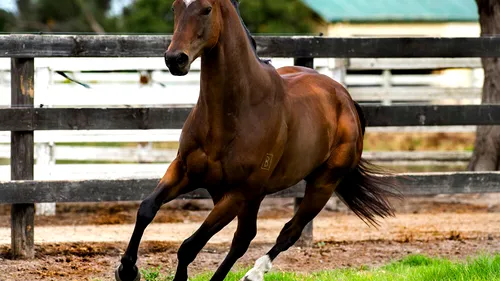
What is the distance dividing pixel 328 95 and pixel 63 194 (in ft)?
7.23

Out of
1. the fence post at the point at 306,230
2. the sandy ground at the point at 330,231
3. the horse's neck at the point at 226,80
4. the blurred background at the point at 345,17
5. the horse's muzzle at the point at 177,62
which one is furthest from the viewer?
the blurred background at the point at 345,17

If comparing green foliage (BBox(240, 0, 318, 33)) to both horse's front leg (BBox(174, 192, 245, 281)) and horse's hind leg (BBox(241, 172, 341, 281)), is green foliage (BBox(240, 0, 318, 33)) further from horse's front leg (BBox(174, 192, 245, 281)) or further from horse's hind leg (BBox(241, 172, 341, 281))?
horse's front leg (BBox(174, 192, 245, 281))

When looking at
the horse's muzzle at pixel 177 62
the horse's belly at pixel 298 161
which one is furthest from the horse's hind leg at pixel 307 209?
the horse's muzzle at pixel 177 62

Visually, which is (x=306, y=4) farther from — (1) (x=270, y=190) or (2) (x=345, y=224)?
(1) (x=270, y=190)

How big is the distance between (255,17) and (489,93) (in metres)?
22.3

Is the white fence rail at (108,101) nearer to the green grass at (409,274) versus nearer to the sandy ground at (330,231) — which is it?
the sandy ground at (330,231)

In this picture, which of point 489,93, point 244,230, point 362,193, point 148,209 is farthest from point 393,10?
point 148,209

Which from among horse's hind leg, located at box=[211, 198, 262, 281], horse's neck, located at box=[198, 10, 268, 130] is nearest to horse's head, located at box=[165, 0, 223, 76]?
horse's neck, located at box=[198, 10, 268, 130]

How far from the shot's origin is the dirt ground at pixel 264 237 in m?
6.85

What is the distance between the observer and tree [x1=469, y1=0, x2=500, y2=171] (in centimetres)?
1054

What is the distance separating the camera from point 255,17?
32.4 metres

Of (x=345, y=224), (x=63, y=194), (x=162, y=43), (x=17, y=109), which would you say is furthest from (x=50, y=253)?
(x=345, y=224)

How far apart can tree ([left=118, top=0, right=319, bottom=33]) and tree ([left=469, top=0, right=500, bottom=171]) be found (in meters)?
21.2

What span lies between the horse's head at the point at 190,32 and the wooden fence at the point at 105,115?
7.21 ft
